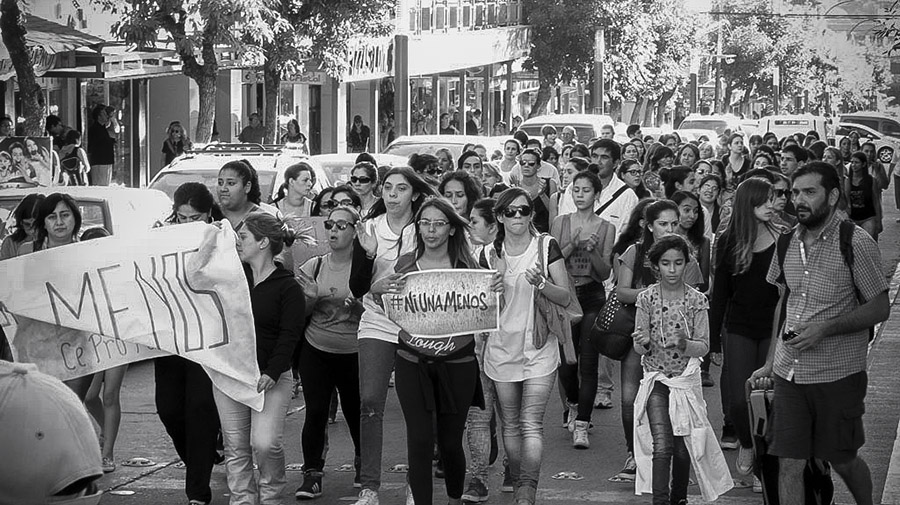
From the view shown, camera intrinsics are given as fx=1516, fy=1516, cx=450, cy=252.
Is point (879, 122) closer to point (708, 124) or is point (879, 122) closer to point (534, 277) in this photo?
point (708, 124)

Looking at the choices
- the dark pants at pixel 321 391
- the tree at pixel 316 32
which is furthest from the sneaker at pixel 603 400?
the tree at pixel 316 32

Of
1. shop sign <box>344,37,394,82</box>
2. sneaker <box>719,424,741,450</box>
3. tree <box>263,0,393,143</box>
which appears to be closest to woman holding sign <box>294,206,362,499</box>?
sneaker <box>719,424,741,450</box>

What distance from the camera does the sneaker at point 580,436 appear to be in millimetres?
9602

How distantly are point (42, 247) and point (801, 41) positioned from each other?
9634 centimetres

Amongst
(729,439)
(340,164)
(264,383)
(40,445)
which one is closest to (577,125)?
(340,164)

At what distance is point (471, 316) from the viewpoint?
7531 mm

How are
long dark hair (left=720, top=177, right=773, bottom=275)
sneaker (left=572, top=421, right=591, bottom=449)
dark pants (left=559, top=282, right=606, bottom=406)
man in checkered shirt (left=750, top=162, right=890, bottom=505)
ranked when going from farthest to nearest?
dark pants (left=559, top=282, right=606, bottom=406)
sneaker (left=572, top=421, right=591, bottom=449)
long dark hair (left=720, top=177, right=773, bottom=275)
man in checkered shirt (left=750, top=162, right=890, bottom=505)

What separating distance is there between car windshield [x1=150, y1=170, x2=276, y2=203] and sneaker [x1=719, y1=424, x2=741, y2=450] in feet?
22.5

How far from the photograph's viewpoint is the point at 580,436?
959cm

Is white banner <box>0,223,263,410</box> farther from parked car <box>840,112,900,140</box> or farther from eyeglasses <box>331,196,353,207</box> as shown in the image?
parked car <box>840,112,900,140</box>

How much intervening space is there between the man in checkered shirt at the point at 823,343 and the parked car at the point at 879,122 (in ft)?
145

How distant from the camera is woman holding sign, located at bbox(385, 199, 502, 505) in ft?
24.2

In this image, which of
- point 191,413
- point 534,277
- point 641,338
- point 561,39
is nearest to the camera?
point 534,277

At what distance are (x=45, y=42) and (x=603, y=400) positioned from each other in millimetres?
10971
